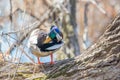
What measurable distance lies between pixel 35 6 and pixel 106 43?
426cm

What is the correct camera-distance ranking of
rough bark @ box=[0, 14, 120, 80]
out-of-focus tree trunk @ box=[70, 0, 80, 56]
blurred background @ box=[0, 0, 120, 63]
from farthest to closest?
out-of-focus tree trunk @ box=[70, 0, 80, 56], blurred background @ box=[0, 0, 120, 63], rough bark @ box=[0, 14, 120, 80]

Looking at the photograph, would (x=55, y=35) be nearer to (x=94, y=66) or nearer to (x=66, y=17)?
(x=94, y=66)

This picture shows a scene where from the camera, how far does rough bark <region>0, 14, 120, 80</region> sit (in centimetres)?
373

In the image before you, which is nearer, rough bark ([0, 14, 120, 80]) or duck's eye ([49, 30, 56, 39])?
rough bark ([0, 14, 120, 80])

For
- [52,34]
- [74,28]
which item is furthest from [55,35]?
[74,28]

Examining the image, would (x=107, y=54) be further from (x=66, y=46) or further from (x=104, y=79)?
(x=66, y=46)

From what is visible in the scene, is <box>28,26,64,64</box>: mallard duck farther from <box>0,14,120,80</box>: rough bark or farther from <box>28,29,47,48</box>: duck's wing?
<box>0,14,120,80</box>: rough bark

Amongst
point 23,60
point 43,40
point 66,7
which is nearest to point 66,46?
point 66,7

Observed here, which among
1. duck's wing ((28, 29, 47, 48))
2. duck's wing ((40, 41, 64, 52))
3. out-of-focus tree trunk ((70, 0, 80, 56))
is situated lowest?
out-of-focus tree trunk ((70, 0, 80, 56))

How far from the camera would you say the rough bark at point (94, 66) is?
3.73m

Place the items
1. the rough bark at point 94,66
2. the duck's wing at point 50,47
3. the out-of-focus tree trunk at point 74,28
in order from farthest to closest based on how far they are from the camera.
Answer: the out-of-focus tree trunk at point 74,28 < the duck's wing at point 50,47 < the rough bark at point 94,66

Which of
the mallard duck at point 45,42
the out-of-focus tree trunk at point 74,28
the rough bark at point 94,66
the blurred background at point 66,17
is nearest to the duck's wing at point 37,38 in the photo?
the mallard duck at point 45,42

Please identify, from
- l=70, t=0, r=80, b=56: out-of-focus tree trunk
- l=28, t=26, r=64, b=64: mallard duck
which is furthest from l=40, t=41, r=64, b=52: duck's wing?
l=70, t=0, r=80, b=56: out-of-focus tree trunk

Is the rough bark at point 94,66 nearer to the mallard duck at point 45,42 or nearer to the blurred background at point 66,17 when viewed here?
the mallard duck at point 45,42
